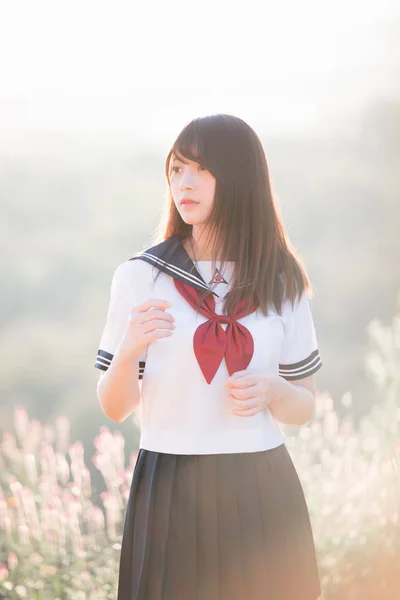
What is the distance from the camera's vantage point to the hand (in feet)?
5.34

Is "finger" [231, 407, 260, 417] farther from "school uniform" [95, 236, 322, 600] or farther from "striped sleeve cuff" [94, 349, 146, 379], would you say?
"striped sleeve cuff" [94, 349, 146, 379]

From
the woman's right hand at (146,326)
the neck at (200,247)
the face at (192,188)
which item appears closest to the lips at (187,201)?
the face at (192,188)

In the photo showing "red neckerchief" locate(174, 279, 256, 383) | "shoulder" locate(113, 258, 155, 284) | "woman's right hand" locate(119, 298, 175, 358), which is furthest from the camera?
"shoulder" locate(113, 258, 155, 284)

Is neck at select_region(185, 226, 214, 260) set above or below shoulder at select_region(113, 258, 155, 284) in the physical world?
above

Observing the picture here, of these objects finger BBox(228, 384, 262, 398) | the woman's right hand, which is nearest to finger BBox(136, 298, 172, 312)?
the woman's right hand

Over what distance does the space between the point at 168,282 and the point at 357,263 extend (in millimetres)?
2318

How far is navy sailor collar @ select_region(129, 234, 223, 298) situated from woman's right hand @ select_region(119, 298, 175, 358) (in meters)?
0.17

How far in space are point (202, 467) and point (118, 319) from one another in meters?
0.39

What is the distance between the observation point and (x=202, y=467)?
173 cm

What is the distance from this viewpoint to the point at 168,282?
180 cm

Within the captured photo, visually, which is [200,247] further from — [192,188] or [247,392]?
[247,392]

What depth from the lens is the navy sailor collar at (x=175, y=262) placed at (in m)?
1.78

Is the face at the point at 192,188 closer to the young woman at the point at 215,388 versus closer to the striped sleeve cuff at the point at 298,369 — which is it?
the young woman at the point at 215,388

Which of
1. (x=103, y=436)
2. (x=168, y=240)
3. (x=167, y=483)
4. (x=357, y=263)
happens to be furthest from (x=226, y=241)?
(x=357, y=263)
